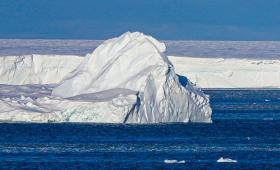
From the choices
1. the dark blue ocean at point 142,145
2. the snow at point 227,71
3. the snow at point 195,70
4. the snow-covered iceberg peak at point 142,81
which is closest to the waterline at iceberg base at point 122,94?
the snow-covered iceberg peak at point 142,81

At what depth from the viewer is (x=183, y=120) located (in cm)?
5769

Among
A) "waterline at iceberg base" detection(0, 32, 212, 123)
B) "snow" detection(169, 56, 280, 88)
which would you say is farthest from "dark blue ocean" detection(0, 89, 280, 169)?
"snow" detection(169, 56, 280, 88)

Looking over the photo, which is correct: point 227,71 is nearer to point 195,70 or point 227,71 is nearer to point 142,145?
point 195,70

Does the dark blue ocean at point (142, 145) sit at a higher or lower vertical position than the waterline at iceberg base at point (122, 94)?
lower

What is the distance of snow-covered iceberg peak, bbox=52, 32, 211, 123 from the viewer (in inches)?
2195

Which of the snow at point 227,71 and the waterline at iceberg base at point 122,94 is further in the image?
the snow at point 227,71

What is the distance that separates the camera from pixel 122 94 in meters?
54.8

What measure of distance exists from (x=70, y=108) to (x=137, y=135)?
345 centimetres

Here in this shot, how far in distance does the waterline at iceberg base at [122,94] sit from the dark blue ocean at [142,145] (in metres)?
0.91

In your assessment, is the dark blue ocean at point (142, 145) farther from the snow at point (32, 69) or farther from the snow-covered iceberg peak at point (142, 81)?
→ the snow at point (32, 69)

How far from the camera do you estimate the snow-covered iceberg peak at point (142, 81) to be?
2195 inches

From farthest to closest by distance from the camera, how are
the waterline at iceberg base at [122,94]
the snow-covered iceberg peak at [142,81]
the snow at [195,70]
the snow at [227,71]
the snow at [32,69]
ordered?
the snow at [227,71]
the snow at [195,70]
the snow at [32,69]
the snow-covered iceberg peak at [142,81]
the waterline at iceberg base at [122,94]

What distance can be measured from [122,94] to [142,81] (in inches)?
75.9

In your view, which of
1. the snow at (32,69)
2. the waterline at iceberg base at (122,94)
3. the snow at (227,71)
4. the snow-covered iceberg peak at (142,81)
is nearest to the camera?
the waterline at iceberg base at (122,94)
